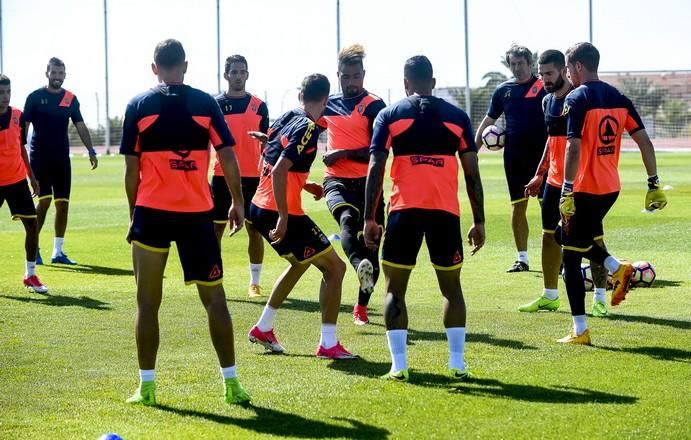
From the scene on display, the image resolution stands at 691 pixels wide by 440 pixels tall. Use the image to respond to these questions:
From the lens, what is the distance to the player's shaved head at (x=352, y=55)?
421 inches

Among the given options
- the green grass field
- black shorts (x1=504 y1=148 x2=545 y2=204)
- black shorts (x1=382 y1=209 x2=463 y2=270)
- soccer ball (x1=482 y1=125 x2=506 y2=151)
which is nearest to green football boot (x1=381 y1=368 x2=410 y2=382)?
the green grass field

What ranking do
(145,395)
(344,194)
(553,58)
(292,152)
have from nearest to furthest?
(145,395), (292,152), (553,58), (344,194)

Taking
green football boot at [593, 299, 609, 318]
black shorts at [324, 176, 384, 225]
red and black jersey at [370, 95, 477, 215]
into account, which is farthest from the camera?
green football boot at [593, 299, 609, 318]

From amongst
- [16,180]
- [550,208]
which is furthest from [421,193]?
[16,180]

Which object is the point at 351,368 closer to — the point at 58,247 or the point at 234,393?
the point at 234,393

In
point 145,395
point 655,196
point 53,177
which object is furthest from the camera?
point 53,177

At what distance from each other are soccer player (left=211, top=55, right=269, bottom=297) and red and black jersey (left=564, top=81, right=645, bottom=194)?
460 centimetres

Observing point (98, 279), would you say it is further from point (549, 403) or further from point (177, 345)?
point (549, 403)

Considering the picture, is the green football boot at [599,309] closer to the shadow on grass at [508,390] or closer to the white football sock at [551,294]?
the white football sock at [551,294]

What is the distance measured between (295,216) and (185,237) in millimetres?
1913

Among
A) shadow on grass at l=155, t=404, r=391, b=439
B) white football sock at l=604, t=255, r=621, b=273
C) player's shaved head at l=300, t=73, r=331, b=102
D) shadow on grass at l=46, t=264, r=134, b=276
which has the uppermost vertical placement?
player's shaved head at l=300, t=73, r=331, b=102

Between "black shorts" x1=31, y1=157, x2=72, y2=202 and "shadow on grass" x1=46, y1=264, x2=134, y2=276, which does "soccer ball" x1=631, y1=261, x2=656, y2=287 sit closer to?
"shadow on grass" x1=46, y1=264, x2=134, y2=276

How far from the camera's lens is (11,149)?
14609 millimetres

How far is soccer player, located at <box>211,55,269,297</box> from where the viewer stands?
1373 centimetres
